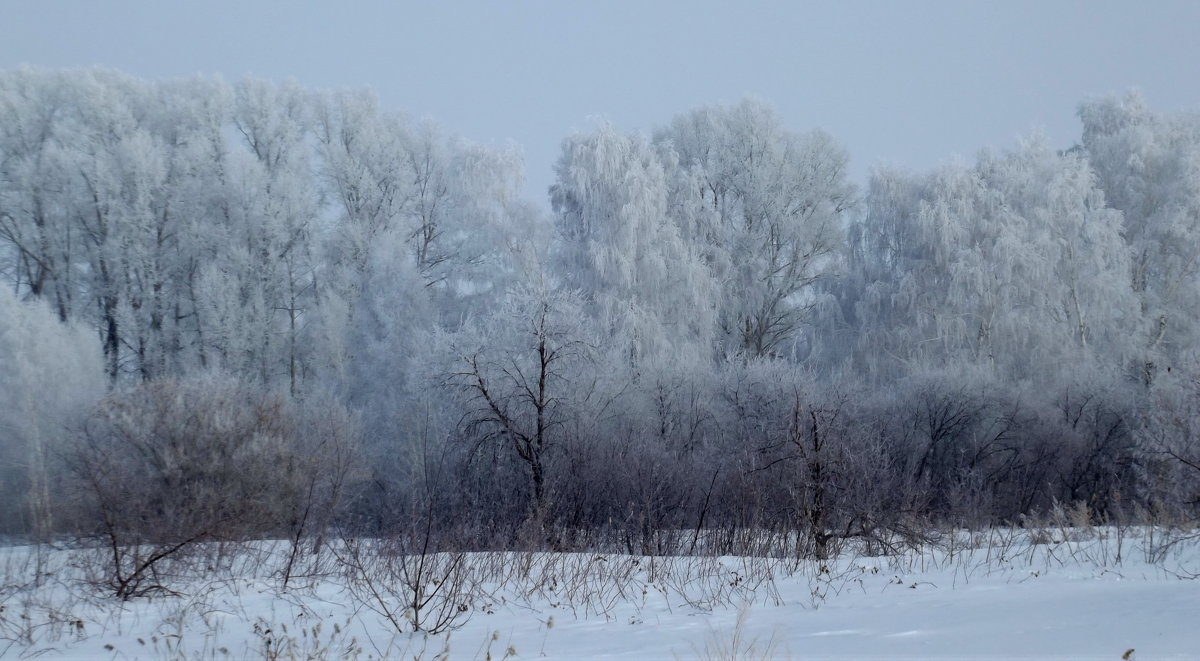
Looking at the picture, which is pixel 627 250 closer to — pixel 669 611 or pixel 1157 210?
pixel 1157 210

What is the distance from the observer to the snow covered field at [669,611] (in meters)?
7.41

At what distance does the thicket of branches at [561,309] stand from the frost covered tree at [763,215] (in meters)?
0.12

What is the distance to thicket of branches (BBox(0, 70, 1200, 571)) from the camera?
76.5 ft

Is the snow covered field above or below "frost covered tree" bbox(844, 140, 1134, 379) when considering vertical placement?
below

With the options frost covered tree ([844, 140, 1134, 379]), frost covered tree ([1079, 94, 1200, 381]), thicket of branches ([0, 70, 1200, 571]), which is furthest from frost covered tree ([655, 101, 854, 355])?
frost covered tree ([1079, 94, 1200, 381])

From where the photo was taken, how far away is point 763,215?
33625 mm

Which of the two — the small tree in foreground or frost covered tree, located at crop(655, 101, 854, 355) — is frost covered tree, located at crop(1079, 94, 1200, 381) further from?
the small tree in foreground

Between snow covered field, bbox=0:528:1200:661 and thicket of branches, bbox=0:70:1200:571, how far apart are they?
31.7ft

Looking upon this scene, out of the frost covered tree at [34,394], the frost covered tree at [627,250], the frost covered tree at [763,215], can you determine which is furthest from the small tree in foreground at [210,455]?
the frost covered tree at [763,215]

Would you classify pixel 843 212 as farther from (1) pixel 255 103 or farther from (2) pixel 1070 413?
(1) pixel 255 103

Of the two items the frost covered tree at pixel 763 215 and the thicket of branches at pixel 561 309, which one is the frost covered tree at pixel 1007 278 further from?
the frost covered tree at pixel 763 215

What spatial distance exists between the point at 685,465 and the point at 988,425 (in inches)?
385

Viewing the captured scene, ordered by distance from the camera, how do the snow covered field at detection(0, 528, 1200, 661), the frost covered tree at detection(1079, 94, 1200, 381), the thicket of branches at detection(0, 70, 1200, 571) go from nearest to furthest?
1. the snow covered field at detection(0, 528, 1200, 661)
2. the thicket of branches at detection(0, 70, 1200, 571)
3. the frost covered tree at detection(1079, 94, 1200, 381)

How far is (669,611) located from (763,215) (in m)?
25.6
